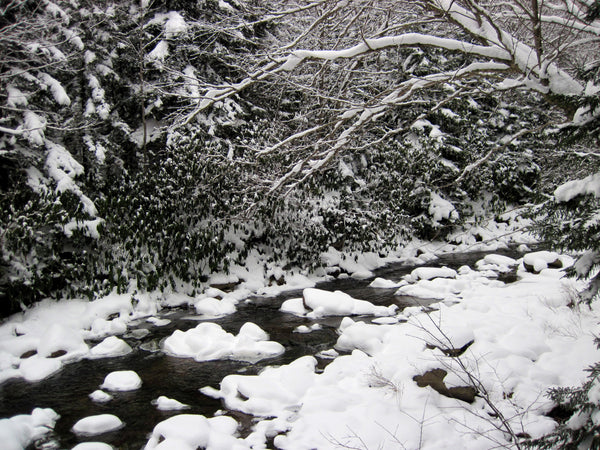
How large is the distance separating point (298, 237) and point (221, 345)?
18.0 feet

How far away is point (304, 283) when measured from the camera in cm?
1045

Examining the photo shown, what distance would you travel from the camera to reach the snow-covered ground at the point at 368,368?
3680 mm

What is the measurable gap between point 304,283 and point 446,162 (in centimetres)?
721

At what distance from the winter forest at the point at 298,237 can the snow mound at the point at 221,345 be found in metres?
0.05

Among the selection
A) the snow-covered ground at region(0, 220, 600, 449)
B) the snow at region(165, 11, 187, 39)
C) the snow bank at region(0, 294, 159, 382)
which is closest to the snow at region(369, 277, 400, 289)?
the snow-covered ground at region(0, 220, 600, 449)

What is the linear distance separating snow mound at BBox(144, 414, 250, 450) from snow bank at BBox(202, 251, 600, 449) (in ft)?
0.76

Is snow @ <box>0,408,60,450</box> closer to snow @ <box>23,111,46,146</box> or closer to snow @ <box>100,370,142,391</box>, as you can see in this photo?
snow @ <box>100,370,142,391</box>

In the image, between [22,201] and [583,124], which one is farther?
[22,201]

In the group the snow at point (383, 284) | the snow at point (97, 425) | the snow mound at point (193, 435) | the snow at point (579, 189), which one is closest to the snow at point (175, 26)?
the snow at point (383, 284)

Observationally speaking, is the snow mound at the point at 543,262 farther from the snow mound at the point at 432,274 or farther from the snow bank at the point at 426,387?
the snow bank at the point at 426,387

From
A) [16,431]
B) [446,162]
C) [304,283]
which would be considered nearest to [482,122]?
[446,162]

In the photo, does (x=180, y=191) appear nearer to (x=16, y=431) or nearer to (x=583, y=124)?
(x=16, y=431)

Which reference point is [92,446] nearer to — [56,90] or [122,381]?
[122,381]

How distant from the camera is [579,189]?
7.96 feet
